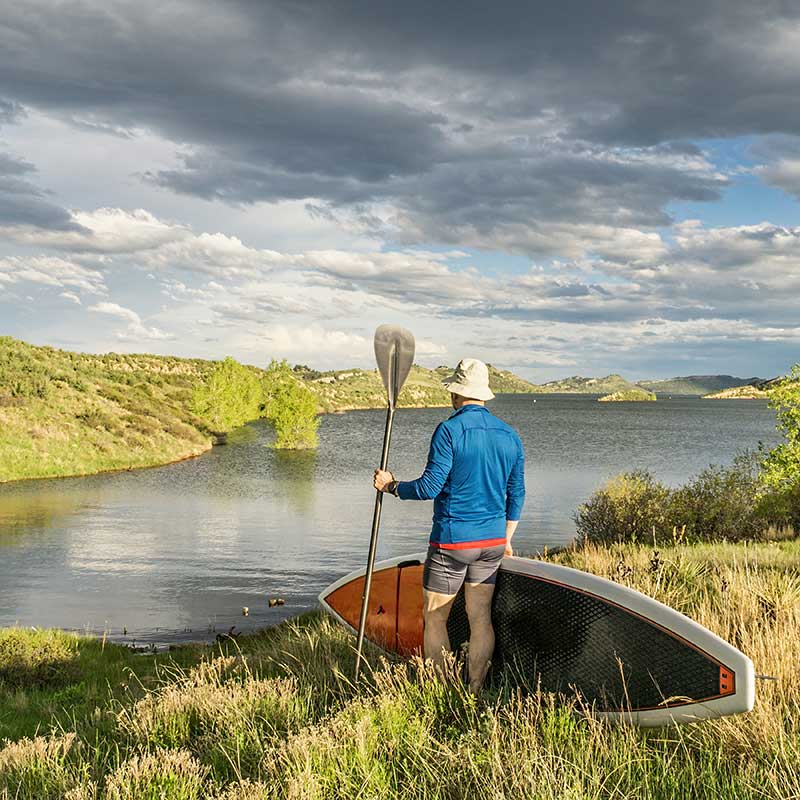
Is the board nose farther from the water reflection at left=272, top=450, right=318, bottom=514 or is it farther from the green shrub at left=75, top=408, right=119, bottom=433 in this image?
the green shrub at left=75, top=408, right=119, bottom=433

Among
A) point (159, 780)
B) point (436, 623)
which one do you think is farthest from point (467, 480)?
point (159, 780)

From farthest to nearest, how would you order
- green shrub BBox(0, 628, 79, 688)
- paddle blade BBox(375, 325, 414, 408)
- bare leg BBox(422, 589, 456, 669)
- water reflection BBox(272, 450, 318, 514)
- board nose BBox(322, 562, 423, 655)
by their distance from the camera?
water reflection BBox(272, 450, 318, 514)
green shrub BBox(0, 628, 79, 688)
board nose BBox(322, 562, 423, 655)
paddle blade BBox(375, 325, 414, 408)
bare leg BBox(422, 589, 456, 669)

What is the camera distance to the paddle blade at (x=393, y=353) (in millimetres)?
6941

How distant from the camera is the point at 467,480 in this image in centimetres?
550

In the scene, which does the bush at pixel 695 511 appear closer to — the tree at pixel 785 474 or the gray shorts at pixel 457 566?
the tree at pixel 785 474

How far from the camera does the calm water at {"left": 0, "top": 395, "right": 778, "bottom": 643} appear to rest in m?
17.9

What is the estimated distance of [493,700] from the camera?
577 cm

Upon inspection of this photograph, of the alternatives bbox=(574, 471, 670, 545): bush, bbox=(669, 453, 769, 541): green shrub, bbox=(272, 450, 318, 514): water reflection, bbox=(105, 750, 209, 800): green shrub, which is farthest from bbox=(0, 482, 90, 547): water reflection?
bbox=(105, 750, 209, 800): green shrub

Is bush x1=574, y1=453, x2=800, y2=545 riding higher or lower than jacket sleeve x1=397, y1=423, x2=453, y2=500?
lower

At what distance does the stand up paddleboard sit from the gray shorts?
0.55 meters

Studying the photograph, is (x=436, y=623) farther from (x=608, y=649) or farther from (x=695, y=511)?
(x=695, y=511)

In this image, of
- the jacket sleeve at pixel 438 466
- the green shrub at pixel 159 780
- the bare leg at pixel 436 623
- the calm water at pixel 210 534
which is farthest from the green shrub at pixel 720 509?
the green shrub at pixel 159 780

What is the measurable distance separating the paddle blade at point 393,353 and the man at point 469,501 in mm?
1087

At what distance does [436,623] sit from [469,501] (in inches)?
42.2
